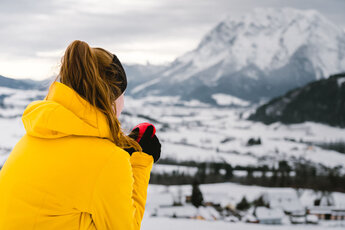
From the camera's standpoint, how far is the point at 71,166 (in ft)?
2.69

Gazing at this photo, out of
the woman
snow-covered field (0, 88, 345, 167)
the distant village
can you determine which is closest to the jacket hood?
the woman

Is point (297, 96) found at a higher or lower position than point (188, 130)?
higher

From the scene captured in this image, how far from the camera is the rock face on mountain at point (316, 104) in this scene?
2552 inches

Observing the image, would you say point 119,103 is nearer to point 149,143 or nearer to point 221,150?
point 149,143

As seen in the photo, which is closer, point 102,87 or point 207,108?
point 102,87

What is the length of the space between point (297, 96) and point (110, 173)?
76.6 meters

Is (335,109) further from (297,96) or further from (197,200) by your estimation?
(197,200)

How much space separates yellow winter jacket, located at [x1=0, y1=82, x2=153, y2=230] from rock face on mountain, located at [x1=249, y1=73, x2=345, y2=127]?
69.0 meters

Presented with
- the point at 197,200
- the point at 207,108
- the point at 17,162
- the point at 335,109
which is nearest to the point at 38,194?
the point at 17,162

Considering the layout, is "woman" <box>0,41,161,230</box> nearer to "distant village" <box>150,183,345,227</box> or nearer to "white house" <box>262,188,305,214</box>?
"distant village" <box>150,183,345,227</box>

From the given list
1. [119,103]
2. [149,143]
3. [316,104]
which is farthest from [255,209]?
[316,104]

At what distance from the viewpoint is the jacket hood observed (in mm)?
823

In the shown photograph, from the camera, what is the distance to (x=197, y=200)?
2156 centimetres

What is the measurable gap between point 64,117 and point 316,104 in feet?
238
